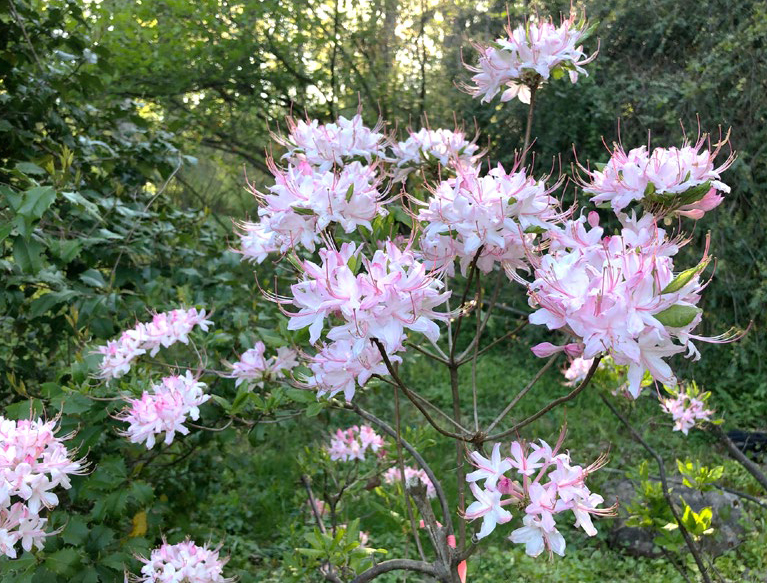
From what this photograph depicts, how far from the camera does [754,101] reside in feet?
15.3

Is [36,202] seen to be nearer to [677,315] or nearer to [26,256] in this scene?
[26,256]

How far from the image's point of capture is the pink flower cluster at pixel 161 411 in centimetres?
156

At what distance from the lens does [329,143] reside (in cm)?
143

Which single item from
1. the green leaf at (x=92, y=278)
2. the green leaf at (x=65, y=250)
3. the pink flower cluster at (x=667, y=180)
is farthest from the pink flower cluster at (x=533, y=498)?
the green leaf at (x=92, y=278)

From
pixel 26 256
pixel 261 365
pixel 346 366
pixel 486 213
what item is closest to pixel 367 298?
pixel 346 366

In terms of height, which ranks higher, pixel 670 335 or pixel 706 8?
pixel 706 8

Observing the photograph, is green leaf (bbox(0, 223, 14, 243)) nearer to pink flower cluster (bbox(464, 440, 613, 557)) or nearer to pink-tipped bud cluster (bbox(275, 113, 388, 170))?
pink-tipped bud cluster (bbox(275, 113, 388, 170))

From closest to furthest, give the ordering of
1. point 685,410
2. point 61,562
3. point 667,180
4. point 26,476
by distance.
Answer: point 667,180
point 26,476
point 61,562
point 685,410

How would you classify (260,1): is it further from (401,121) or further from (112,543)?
(112,543)

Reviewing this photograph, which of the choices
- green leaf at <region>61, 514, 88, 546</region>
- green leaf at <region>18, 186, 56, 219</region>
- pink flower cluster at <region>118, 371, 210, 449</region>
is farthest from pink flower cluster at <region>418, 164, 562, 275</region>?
green leaf at <region>61, 514, 88, 546</region>

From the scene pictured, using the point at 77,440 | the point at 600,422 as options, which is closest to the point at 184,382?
the point at 77,440

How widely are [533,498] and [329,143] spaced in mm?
828

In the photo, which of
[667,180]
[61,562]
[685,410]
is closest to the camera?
[667,180]

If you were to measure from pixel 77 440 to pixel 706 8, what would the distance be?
5.17m
